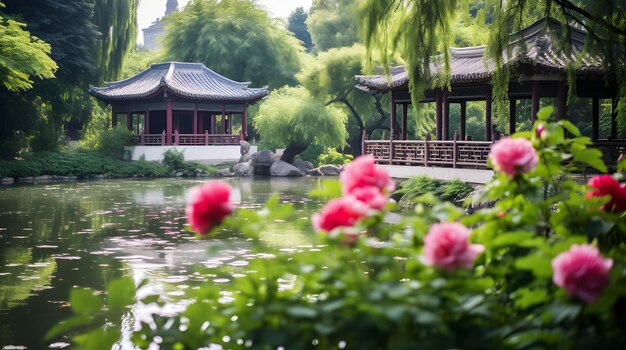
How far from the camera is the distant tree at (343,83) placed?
30141 mm

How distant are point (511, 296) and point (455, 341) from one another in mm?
399

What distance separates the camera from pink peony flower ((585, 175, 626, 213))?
2.68 meters

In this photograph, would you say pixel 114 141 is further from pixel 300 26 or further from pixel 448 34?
pixel 300 26

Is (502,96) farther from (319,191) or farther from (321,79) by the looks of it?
(321,79)

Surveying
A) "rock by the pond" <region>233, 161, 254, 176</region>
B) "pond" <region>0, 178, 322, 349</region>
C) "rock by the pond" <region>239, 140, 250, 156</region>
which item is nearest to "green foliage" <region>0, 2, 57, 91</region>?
"pond" <region>0, 178, 322, 349</region>

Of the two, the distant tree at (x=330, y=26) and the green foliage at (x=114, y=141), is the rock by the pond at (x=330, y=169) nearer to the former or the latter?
the green foliage at (x=114, y=141)

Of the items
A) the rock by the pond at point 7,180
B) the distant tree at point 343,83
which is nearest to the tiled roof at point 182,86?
the distant tree at point 343,83

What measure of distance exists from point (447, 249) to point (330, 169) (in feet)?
94.0

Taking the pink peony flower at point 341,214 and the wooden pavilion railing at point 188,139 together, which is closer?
the pink peony flower at point 341,214

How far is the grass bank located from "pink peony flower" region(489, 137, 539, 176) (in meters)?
23.6

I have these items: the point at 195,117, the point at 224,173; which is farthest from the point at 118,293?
the point at 195,117

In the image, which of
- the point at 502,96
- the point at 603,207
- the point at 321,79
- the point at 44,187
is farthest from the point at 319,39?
the point at 603,207

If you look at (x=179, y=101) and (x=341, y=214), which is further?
(x=179, y=101)

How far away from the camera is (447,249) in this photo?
1.86 m
